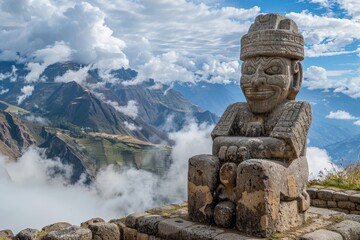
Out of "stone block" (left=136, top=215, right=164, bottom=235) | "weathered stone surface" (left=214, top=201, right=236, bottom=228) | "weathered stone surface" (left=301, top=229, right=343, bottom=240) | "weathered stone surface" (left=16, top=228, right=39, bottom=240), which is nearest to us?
"weathered stone surface" (left=301, top=229, right=343, bottom=240)

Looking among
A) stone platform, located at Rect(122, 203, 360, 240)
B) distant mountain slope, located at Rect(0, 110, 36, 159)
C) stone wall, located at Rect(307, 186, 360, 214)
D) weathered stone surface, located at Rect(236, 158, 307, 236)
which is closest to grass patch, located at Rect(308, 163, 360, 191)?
stone wall, located at Rect(307, 186, 360, 214)

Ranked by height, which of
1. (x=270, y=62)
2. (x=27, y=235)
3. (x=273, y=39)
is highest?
(x=273, y=39)

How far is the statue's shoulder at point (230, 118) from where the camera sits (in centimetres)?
740

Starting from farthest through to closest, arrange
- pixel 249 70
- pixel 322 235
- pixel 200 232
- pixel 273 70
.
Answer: pixel 249 70
pixel 273 70
pixel 200 232
pixel 322 235

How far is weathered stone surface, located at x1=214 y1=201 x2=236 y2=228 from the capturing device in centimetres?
625

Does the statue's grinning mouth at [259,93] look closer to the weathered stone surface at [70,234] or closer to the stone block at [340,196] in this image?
the weathered stone surface at [70,234]

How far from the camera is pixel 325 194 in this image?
9844 millimetres

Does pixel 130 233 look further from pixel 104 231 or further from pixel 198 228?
pixel 198 228

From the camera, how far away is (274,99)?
7.12m

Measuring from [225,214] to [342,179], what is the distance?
645 cm

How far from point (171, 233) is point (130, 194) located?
191 meters

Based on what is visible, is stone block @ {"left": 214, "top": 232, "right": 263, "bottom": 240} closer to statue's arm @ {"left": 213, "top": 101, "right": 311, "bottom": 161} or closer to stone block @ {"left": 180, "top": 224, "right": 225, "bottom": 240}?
stone block @ {"left": 180, "top": 224, "right": 225, "bottom": 240}

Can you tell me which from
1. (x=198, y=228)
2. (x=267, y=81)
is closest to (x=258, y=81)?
(x=267, y=81)

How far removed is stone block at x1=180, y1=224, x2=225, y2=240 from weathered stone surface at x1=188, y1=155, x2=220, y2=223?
0.25m
